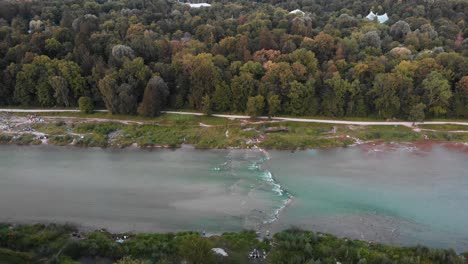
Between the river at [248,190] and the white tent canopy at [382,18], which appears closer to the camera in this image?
the river at [248,190]

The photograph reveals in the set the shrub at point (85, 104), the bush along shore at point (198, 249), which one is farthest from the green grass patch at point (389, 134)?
the shrub at point (85, 104)

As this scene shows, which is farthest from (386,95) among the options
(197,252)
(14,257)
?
(14,257)

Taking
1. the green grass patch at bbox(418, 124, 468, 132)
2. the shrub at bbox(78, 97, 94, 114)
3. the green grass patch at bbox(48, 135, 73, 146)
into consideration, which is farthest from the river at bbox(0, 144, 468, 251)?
the shrub at bbox(78, 97, 94, 114)

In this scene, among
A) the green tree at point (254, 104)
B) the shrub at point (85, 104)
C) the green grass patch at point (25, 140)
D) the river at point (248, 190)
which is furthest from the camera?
the shrub at point (85, 104)

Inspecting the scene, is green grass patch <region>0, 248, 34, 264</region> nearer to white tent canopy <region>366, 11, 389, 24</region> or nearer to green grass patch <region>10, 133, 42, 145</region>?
green grass patch <region>10, 133, 42, 145</region>

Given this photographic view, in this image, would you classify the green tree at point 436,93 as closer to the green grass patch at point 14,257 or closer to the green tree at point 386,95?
the green tree at point 386,95

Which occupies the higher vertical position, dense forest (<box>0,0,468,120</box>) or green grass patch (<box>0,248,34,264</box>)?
dense forest (<box>0,0,468,120</box>)

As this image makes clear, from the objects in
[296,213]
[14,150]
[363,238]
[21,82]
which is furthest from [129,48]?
[363,238]
